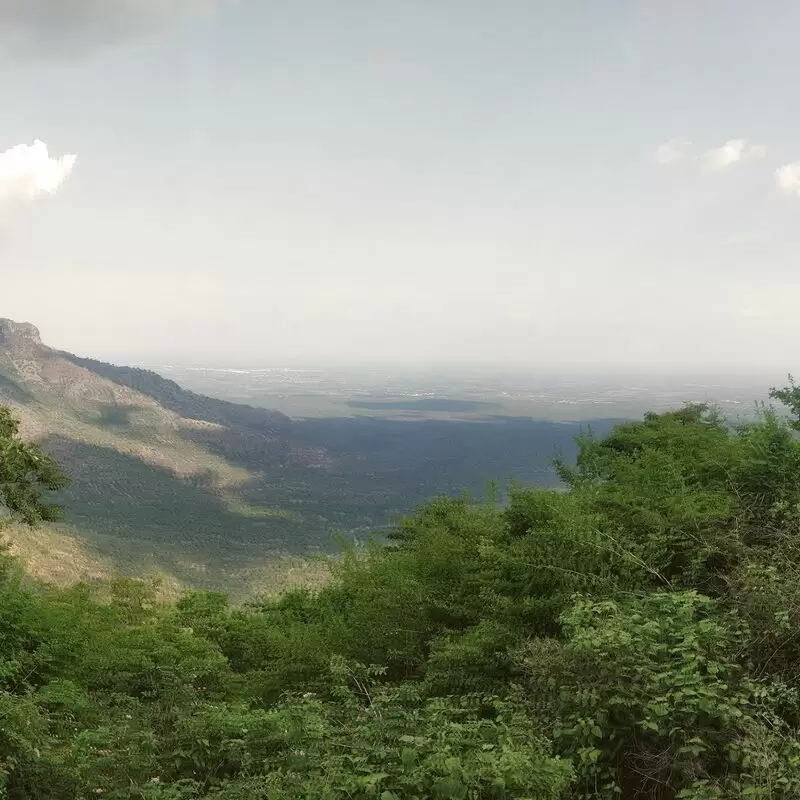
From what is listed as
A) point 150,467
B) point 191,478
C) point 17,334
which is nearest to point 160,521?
point 191,478

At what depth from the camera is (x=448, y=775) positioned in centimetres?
359

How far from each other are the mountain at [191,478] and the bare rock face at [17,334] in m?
0.46

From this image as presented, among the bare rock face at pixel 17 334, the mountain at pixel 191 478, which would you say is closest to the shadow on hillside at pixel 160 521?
the mountain at pixel 191 478

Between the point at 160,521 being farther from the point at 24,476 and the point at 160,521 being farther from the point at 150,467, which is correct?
the point at 24,476

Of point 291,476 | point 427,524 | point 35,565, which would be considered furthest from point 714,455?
point 291,476

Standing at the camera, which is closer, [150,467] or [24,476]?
[24,476]

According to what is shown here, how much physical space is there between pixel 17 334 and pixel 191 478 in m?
96.5

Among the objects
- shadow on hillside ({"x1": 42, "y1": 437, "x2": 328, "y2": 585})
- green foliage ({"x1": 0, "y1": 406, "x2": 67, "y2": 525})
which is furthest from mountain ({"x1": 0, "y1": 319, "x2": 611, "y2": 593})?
green foliage ({"x1": 0, "y1": 406, "x2": 67, "y2": 525})

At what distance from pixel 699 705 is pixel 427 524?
7520 millimetres

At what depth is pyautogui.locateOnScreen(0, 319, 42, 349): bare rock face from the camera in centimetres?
17788

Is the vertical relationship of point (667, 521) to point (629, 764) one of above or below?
above

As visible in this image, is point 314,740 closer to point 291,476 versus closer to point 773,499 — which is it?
point 773,499

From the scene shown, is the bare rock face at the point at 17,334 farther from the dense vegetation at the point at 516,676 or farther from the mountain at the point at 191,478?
the dense vegetation at the point at 516,676

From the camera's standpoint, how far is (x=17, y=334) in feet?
606
